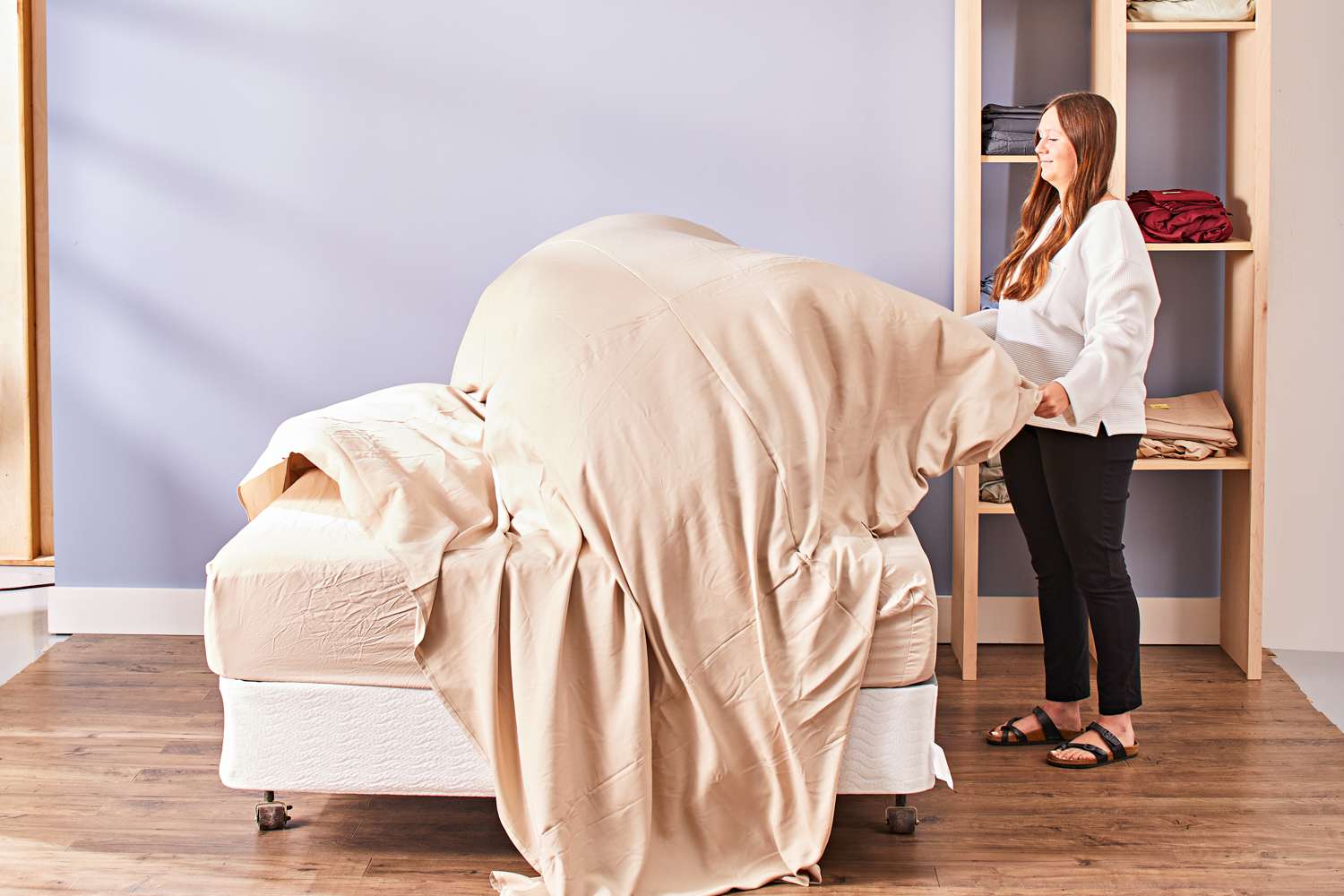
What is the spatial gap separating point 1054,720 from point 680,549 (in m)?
1.17

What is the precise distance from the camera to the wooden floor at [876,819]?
212 cm

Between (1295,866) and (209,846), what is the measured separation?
6.44ft

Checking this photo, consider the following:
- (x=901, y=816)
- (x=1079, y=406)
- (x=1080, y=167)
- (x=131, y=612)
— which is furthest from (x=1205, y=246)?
(x=131, y=612)

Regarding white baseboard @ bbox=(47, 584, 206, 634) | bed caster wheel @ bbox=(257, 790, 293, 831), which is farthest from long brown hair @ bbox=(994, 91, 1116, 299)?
white baseboard @ bbox=(47, 584, 206, 634)

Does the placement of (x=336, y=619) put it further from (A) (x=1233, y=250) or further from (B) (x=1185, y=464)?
(A) (x=1233, y=250)

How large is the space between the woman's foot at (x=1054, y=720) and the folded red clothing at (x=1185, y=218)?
4.12 feet

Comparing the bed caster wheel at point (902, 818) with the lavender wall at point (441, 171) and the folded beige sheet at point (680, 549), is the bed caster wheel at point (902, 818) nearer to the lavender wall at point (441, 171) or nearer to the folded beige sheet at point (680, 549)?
the folded beige sheet at point (680, 549)

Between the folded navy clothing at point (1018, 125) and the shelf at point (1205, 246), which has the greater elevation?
the folded navy clothing at point (1018, 125)

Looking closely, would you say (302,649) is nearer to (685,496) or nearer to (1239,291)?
(685,496)

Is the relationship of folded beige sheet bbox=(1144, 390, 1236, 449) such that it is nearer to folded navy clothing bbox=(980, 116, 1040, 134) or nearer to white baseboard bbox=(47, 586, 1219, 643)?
white baseboard bbox=(47, 586, 1219, 643)

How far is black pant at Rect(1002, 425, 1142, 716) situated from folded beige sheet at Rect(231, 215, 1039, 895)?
249 millimetres

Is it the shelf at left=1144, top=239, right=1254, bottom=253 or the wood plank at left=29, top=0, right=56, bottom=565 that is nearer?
the shelf at left=1144, top=239, right=1254, bottom=253

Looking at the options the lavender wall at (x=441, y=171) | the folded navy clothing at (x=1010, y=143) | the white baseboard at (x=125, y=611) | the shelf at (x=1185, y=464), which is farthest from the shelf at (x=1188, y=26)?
the white baseboard at (x=125, y=611)

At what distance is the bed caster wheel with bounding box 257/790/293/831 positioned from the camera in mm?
2283
